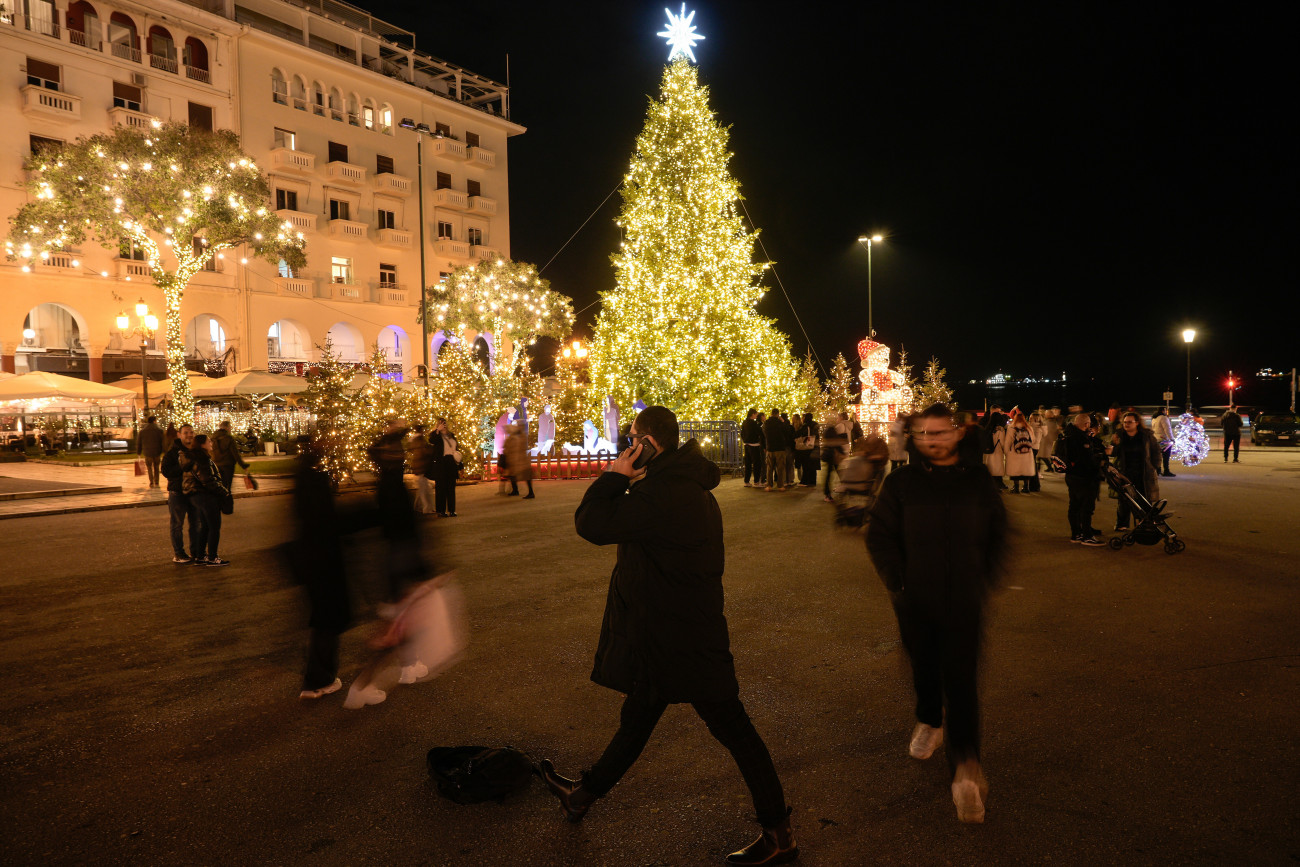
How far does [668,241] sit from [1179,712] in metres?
19.2

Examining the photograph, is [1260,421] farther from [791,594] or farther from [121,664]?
[121,664]

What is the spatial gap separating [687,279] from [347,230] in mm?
25747

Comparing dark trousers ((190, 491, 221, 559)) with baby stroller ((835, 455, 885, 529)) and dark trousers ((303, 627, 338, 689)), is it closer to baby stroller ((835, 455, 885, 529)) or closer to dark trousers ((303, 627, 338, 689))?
dark trousers ((303, 627, 338, 689))

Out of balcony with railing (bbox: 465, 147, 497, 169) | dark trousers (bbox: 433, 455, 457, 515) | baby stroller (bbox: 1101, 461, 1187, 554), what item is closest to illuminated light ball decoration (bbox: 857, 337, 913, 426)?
dark trousers (bbox: 433, 455, 457, 515)

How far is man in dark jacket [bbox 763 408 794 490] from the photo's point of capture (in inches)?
648

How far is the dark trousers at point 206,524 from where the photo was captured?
9.10 m

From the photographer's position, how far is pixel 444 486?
13.5 m

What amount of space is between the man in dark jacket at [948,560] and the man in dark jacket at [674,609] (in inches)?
36.1

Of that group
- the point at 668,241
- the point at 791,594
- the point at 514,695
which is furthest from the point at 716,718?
the point at 668,241

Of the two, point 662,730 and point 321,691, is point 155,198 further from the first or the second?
point 662,730

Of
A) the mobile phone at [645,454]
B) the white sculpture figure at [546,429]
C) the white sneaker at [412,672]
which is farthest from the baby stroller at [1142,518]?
the white sculpture figure at [546,429]

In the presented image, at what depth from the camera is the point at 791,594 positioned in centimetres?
738

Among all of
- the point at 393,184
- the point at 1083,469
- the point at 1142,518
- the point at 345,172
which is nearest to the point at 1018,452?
the point at 1083,469

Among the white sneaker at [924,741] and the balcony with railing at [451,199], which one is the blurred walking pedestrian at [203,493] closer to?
the white sneaker at [924,741]
